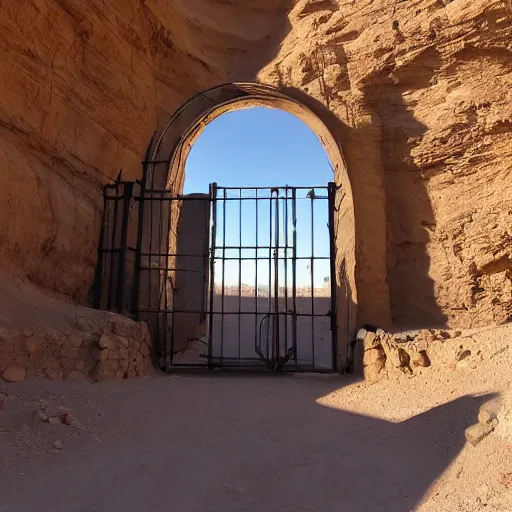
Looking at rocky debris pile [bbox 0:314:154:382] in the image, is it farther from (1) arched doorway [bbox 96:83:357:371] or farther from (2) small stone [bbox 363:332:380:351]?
(2) small stone [bbox 363:332:380:351]

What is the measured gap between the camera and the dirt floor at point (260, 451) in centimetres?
270

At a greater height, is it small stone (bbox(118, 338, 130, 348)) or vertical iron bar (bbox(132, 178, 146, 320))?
vertical iron bar (bbox(132, 178, 146, 320))

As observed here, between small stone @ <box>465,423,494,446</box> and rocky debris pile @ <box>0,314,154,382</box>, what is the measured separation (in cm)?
369

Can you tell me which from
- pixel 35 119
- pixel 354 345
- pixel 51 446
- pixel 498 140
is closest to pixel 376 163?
pixel 498 140

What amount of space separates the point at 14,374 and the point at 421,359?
4187 mm

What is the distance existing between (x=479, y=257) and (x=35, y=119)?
7.07 metres

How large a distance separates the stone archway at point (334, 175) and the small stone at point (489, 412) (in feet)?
13.2

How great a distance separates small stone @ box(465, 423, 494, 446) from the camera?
3.17 m

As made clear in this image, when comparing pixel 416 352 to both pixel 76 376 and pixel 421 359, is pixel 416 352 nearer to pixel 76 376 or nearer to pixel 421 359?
pixel 421 359

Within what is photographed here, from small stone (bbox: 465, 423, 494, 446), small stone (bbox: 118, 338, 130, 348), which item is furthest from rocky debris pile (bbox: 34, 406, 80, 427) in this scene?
small stone (bbox: 465, 423, 494, 446)

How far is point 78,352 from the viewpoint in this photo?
491 centimetres

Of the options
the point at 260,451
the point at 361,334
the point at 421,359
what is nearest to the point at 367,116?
the point at 361,334

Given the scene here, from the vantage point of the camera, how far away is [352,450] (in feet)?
11.5

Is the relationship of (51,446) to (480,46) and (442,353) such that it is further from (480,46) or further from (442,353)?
(480,46)
